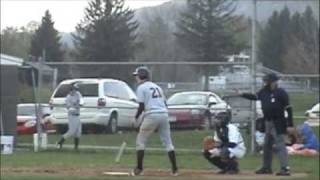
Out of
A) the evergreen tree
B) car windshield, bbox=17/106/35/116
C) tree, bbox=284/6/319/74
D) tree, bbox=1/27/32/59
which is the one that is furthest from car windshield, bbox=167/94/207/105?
tree, bbox=284/6/319/74

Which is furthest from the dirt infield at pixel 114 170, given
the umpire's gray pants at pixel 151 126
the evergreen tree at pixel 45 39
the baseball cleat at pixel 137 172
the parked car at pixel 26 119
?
the evergreen tree at pixel 45 39

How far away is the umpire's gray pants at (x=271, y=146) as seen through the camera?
50.1ft

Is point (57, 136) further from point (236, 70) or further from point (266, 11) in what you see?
point (266, 11)

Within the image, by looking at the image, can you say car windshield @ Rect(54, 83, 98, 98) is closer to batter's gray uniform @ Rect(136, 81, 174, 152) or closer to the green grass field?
the green grass field

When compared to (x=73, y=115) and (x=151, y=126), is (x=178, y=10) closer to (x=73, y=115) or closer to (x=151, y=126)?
(x=73, y=115)

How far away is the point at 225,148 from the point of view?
15.2 m

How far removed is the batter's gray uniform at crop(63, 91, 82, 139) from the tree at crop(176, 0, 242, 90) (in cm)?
2819

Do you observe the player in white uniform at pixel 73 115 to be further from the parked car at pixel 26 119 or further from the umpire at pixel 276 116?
the umpire at pixel 276 116

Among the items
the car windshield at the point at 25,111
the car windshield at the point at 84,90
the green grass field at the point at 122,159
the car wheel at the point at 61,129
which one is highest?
the car windshield at the point at 84,90

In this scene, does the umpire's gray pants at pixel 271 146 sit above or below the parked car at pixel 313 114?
below

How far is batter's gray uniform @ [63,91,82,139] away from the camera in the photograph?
20969mm

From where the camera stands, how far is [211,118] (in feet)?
68.8

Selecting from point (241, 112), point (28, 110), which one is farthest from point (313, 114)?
point (28, 110)

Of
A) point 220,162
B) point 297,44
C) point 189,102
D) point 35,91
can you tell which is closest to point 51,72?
point 35,91
